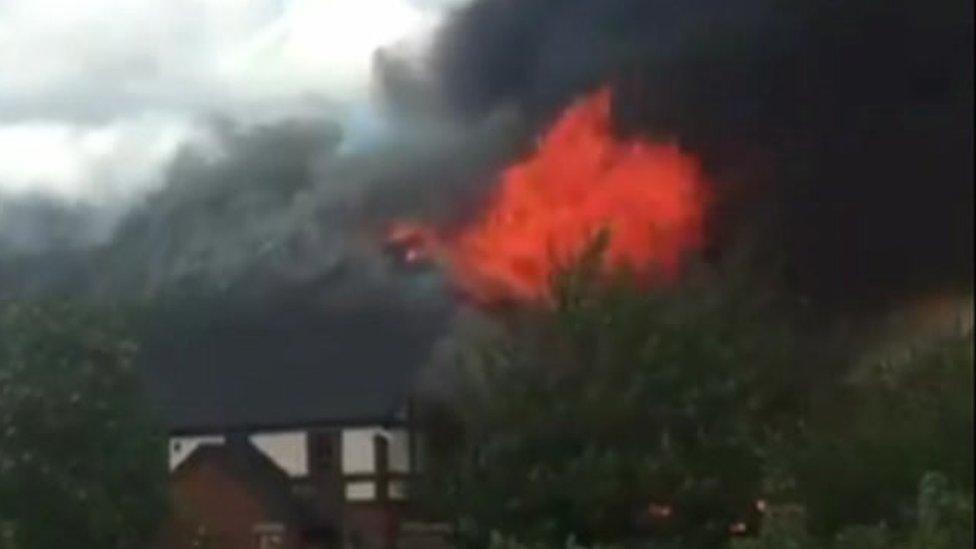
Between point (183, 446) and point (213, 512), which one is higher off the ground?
point (183, 446)

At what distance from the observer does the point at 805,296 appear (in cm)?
1252

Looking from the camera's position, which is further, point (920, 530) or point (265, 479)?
point (265, 479)

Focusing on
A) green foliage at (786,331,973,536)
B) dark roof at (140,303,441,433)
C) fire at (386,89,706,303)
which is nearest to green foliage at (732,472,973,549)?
green foliage at (786,331,973,536)

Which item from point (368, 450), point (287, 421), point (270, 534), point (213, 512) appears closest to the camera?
point (368, 450)

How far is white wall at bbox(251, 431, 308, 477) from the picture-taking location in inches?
587

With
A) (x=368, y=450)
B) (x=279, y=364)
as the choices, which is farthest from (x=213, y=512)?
(x=368, y=450)

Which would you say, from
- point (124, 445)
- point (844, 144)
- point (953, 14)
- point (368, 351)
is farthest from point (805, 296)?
point (124, 445)

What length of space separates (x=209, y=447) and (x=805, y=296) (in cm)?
549

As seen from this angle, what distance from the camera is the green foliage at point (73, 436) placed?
15320 millimetres

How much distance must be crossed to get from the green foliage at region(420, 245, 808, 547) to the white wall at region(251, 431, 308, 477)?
151cm

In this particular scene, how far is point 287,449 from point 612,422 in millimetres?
2645

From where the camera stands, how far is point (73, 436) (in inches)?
613

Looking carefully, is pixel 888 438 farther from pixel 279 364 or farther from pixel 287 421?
pixel 279 364

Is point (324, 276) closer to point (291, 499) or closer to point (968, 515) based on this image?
point (291, 499)
